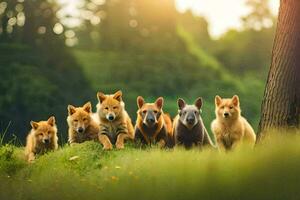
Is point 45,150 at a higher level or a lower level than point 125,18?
lower

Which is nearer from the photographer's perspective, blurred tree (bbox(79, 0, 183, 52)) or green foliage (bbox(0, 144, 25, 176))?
green foliage (bbox(0, 144, 25, 176))

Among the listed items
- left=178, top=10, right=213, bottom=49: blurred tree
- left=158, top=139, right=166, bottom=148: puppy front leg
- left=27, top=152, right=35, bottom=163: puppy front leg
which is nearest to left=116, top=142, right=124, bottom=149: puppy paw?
left=158, top=139, right=166, bottom=148: puppy front leg

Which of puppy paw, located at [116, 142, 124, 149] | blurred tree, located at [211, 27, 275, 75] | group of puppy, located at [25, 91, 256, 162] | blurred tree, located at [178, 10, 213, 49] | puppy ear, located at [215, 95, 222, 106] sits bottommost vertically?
puppy paw, located at [116, 142, 124, 149]

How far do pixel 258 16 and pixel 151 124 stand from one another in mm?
28897

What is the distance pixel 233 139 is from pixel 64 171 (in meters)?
2.92

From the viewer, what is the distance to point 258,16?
130ft

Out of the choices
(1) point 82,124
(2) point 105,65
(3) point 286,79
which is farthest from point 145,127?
(2) point 105,65

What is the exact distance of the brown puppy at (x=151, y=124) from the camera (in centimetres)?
1157

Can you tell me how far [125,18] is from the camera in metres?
25.8

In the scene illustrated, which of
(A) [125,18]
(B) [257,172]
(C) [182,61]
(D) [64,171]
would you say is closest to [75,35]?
(A) [125,18]

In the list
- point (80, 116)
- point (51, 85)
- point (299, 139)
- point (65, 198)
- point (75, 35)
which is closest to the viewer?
point (65, 198)

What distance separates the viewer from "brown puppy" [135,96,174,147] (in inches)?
456

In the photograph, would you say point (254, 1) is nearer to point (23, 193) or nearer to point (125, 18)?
point (125, 18)

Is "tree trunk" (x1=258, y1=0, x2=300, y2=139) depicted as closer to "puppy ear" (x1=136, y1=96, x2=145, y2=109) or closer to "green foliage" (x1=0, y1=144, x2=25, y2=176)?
"puppy ear" (x1=136, y1=96, x2=145, y2=109)
